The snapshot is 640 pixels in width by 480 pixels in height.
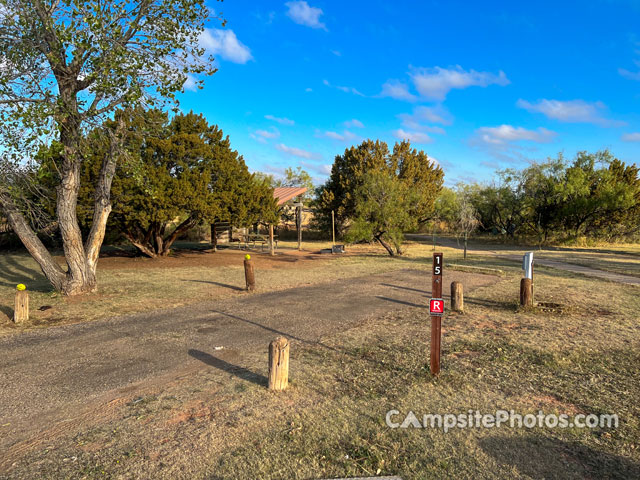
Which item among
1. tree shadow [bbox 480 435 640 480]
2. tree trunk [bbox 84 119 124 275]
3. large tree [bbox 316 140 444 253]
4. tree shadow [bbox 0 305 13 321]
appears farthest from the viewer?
large tree [bbox 316 140 444 253]

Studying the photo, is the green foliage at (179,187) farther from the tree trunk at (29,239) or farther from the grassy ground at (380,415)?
the grassy ground at (380,415)

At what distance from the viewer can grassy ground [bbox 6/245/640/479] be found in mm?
2738

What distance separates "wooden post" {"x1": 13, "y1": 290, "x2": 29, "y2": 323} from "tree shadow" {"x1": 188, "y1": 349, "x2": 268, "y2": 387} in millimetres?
3685

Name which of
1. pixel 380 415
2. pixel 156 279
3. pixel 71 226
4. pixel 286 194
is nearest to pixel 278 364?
pixel 380 415

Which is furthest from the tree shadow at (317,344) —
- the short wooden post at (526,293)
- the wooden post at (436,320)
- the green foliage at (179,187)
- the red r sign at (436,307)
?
the green foliage at (179,187)

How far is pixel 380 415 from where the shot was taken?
3455 millimetres

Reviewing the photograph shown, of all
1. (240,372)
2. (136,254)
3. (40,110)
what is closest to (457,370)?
(240,372)

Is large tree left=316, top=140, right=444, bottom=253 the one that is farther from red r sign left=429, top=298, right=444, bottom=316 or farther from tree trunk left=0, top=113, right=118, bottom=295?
red r sign left=429, top=298, right=444, bottom=316

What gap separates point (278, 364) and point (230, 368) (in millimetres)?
988

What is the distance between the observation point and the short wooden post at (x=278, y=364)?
13.0 feet

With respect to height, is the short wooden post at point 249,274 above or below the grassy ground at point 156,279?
above

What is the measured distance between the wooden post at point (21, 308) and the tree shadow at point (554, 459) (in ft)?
24.4
